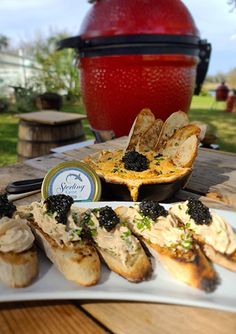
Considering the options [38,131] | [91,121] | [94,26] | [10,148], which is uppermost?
[94,26]

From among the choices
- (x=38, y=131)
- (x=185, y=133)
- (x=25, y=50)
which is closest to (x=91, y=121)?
(x=38, y=131)

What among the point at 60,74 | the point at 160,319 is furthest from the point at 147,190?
the point at 60,74

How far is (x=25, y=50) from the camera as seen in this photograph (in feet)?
36.5

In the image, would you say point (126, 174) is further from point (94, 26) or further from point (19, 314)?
point (94, 26)

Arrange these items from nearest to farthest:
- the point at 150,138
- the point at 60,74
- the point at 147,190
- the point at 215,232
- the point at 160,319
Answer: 1. the point at 160,319
2. the point at 215,232
3. the point at 147,190
4. the point at 150,138
5. the point at 60,74

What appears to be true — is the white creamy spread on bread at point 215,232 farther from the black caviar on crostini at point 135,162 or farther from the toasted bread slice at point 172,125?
the toasted bread slice at point 172,125

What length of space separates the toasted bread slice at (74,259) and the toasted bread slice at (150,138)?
619 mm

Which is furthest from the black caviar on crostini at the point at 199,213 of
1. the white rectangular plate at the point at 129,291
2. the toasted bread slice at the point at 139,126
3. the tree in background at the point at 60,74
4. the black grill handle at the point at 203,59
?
the tree in background at the point at 60,74

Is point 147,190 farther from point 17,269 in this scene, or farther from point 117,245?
point 17,269

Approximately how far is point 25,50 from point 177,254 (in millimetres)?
→ 11568

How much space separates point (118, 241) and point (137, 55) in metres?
1.38

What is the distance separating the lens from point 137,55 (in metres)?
1.91

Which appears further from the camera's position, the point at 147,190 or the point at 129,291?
the point at 147,190

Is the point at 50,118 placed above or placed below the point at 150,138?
below
